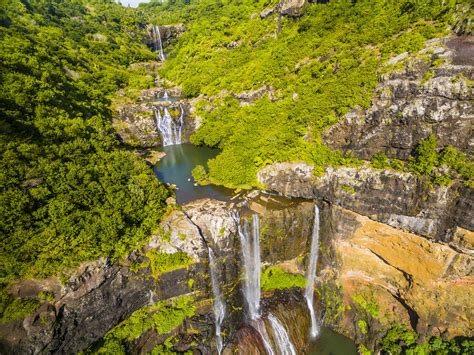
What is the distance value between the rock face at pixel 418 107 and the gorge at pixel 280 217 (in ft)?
0.31

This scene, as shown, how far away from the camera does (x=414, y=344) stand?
17.7 m

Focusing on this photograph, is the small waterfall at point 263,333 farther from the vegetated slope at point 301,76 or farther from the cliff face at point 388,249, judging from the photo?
the vegetated slope at point 301,76

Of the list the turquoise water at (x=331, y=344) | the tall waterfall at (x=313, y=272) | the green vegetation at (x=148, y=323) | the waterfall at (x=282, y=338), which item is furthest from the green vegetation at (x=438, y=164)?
the green vegetation at (x=148, y=323)

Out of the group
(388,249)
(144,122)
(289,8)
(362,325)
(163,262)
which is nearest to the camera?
(163,262)

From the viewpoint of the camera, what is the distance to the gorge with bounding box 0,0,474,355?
14156 mm

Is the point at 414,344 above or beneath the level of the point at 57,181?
beneath

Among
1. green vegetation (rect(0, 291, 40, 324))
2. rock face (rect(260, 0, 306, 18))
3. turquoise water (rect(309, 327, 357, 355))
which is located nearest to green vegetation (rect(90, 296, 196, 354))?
green vegetation (rect(0, 291, 40, 324))

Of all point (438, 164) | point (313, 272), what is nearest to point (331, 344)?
point (313, 272)

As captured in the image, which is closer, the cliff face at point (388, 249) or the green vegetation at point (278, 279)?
the cliff face at point (388, 249)

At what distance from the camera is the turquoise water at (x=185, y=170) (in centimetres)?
2230

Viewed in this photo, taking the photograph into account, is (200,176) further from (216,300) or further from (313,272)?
(313,272)

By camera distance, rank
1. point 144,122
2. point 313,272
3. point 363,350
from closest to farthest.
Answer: point 363,350
point 313,272
point 144,122

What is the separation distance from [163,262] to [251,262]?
267 inches

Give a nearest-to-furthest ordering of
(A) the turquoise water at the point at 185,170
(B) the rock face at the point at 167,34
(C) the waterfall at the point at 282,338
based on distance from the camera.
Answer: (C) the waterfall at the point at 282,338
(A) the turquoise water at the point at 185,170
(B) the rock face at the point at 167,34
